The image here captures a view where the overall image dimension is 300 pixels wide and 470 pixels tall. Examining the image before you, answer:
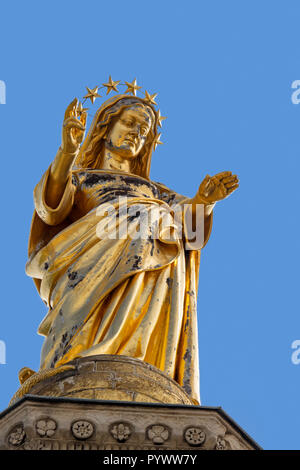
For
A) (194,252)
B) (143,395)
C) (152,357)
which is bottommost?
(143,395)

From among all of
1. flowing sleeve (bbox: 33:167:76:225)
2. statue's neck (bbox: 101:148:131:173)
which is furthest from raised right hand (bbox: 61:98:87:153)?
statue's neck (bbox: 101:148:131:173)

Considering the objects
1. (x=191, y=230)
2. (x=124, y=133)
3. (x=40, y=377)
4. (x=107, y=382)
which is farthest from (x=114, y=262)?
(x=124, y=133)

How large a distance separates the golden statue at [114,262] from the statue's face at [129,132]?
13 millimetres

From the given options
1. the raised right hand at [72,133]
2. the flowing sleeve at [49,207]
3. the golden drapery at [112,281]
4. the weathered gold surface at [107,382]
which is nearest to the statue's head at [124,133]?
the golden drapery at [112,281]

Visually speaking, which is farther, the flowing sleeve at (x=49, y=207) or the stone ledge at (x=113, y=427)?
the flowing sleeve at (x=49, y=207)

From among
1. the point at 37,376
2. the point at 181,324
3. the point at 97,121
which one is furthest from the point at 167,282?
the point at 97,121

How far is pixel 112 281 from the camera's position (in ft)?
33.5

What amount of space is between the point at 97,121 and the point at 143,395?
5.71 metres

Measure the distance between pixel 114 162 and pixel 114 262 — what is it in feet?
9.00

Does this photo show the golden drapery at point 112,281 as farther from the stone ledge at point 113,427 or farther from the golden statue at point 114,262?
the stone ledge at point 113,427

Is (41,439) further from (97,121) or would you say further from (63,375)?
(97,121)

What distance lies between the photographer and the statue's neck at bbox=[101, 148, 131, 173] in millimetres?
12922

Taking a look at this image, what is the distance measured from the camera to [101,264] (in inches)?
411

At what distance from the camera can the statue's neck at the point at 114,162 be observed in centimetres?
1292
